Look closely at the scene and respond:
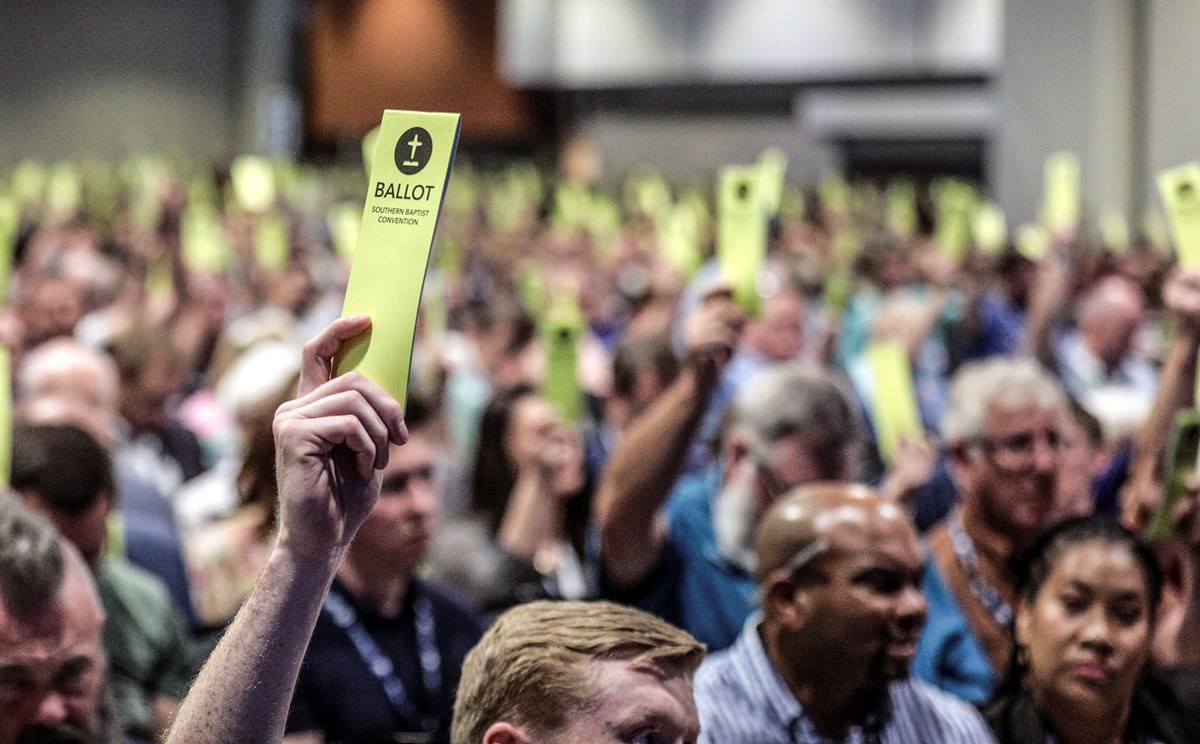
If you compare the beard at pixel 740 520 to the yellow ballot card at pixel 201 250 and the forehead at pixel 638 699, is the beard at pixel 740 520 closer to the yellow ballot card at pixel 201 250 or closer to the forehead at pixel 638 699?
the forehead at pixel 638 699

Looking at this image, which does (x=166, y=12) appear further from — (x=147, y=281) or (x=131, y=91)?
(x=147, y=281)

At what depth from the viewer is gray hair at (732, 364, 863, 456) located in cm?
331

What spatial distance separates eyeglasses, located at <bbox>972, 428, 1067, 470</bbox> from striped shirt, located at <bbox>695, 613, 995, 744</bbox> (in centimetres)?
104

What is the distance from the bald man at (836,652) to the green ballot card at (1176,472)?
54 cm

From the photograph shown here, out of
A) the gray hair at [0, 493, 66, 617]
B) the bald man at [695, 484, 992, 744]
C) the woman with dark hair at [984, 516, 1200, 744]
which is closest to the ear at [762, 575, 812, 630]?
the bald man at [695, 484, 992, 744]

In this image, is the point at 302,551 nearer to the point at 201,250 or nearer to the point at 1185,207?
the point at 1185,207

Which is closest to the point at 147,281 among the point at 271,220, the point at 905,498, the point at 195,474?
the point at 271,220

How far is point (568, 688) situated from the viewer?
5.79 ft

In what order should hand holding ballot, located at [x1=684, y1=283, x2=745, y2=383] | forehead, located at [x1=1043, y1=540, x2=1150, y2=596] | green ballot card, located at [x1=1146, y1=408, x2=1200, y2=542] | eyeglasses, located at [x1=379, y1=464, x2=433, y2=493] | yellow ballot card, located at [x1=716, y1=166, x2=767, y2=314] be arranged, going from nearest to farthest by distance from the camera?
forehead, located at [x1=1043, y1=540, x2=1150, y2=596], green ballot card, located at [x1=1146, y1=408, x2=1200, y2=542], eyeglasses, located at [x1=379, y1=464, x2=433, y2=493], hand holding ballot, located at [x1=684, y1=283, x2=745, y2=383], yellow ballot card, located at [x1=716, y1=166, x2=767, y2=314]

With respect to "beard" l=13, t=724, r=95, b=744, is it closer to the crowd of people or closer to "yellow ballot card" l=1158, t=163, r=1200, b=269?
the crowd of people

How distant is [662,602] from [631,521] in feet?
0.66

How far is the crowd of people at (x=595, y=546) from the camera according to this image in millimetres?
1772

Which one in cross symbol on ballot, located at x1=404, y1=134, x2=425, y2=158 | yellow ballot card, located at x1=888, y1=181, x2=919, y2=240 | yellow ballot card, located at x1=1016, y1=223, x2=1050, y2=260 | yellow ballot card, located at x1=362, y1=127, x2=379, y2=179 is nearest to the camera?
cross symbol on ballot, located at x1=404, y1=134, x2=425, y2=158

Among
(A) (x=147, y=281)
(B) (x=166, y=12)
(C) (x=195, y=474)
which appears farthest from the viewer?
(B) (x=166, y=12)
